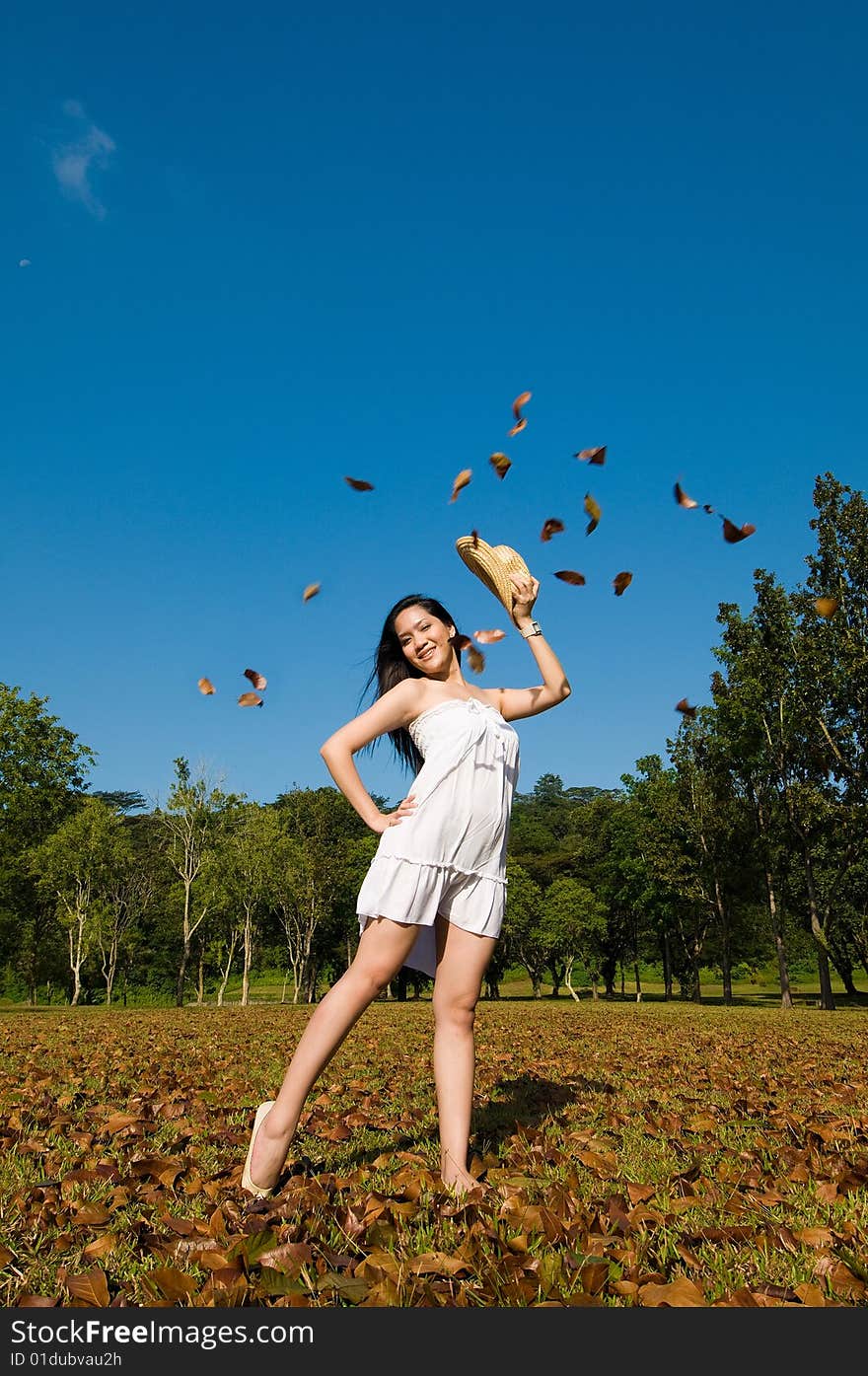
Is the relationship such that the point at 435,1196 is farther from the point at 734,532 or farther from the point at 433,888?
the point at 734,532

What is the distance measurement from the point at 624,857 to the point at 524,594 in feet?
146

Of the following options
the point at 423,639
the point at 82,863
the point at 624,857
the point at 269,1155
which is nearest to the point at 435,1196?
the point at 269,1155

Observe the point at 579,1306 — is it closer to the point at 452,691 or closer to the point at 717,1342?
the point at 717,1342

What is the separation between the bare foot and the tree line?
24.6 meters

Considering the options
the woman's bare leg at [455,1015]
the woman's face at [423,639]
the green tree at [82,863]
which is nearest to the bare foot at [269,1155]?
the woman's bare leg at [455,1015]

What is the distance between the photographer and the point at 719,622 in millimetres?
32969

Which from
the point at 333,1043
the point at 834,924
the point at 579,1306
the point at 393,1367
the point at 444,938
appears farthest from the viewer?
the point at 834,924

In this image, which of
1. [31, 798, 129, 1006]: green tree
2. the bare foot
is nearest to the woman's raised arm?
the bare foot

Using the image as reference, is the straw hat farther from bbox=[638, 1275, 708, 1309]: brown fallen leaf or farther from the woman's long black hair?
bbox=[638, 1275, 708, 1309]: brown fallen leaf

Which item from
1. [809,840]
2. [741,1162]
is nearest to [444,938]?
[741,1162]

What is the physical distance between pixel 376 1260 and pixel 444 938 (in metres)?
1.37

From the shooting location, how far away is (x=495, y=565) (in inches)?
165

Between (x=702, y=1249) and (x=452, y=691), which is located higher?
(x=452, y=691)

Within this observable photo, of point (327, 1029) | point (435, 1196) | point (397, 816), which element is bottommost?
point (435, 1196)
